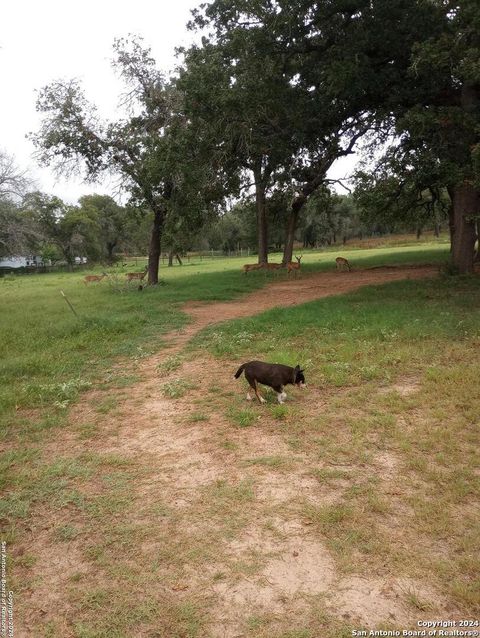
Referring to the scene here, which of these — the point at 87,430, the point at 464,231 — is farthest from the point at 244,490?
the point at 464,231

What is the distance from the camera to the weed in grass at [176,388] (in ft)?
22.9

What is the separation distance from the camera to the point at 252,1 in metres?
13.8

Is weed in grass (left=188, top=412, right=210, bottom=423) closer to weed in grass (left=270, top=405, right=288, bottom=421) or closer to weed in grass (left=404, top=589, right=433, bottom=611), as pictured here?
weed in grass (left=270, top=405, right=288, bottom=421)

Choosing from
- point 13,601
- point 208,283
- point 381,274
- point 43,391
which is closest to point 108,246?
point 208,283

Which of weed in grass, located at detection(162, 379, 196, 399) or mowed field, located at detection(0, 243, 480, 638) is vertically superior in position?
weed in grass, located at detection(162, 379, 196, 399)

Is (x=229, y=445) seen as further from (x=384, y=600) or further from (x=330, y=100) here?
(x=330, y=100)

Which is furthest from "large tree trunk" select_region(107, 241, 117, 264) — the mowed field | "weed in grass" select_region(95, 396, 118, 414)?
"weed in grass" select_region(95, 396, 118, 414)

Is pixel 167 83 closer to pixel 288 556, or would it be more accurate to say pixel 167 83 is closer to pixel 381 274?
pixel 381 274

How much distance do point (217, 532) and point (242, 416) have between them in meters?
2.34

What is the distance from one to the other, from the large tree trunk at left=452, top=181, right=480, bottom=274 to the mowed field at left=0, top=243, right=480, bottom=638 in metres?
8.55

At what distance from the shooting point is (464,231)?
54.5 feet

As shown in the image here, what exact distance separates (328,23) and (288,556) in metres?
16.1

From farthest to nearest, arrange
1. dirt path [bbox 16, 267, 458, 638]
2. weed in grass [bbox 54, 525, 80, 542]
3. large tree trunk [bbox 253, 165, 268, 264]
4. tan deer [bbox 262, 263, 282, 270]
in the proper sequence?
large tree trunk [bbox 253, 165, 268, 264] < tan deer [bbox 262, 263, 282, 270] < weed in grass [bbox 54, 525, 80, 542] < dirt path [bbox 16, 267, 458, 638]

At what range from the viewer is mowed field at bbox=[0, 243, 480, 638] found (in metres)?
2.94
